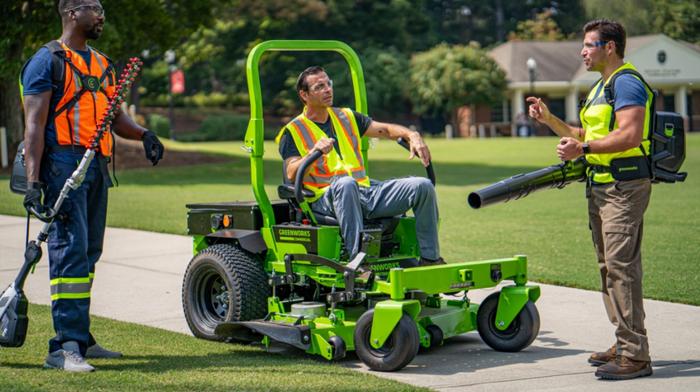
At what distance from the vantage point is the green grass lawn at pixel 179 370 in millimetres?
6075

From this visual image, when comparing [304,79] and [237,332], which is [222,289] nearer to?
[237,332]

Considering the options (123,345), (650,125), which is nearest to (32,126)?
(123,345)

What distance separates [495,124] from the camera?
219 feet

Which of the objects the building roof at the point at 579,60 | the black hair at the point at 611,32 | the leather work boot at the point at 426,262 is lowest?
the leather work boot at the point at 426,262

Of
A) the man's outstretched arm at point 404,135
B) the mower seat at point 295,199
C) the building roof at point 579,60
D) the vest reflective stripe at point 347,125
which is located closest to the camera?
the man's outstretched arm at point 404,135

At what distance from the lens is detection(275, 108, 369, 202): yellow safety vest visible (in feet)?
→ 24.5

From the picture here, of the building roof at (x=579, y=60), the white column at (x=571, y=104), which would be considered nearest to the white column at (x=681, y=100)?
the building roof at (x=579, y=60)

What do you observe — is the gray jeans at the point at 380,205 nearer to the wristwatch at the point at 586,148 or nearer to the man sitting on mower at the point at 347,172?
the man sitting on mower at the point at 347,172

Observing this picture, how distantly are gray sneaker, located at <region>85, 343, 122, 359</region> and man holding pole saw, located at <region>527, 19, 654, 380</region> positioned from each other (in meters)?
2.95

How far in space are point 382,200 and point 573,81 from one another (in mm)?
61706

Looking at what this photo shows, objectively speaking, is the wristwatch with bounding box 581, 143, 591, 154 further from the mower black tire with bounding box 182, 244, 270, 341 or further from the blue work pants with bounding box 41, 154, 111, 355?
the blue work pants with bounding box 41, 154, 111, 355

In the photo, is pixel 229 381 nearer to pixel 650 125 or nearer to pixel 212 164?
pixel 650 125

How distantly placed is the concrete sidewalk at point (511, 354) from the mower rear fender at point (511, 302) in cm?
22

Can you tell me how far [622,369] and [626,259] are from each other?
0.62 metres
